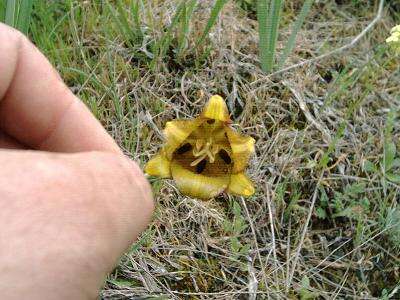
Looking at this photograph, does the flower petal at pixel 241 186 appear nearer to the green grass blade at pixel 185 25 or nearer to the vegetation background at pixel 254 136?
the vegetation background at pixel 254 136

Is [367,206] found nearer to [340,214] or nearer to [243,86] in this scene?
[340,214]

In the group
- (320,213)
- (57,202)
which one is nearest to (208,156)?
(320,213)

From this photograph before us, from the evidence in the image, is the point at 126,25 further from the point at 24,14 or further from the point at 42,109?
the point at 42,109

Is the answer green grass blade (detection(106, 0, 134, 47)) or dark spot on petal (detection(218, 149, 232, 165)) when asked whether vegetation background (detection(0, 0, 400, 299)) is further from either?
dark spot on petal (detection(218, 149, 232, 165))

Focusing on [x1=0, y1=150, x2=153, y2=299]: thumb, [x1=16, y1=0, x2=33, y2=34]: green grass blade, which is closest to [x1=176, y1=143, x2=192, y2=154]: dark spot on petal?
[x1=16, y1=0, x2=33, y2=34]: green grass blade

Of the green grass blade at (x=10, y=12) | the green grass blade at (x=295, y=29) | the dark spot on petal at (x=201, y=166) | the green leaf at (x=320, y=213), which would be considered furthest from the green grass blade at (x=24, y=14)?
the green leaf at (x=320, y=213)

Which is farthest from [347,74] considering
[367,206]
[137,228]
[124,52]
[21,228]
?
[21,228]

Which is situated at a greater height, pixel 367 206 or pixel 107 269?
pixel 107 269
